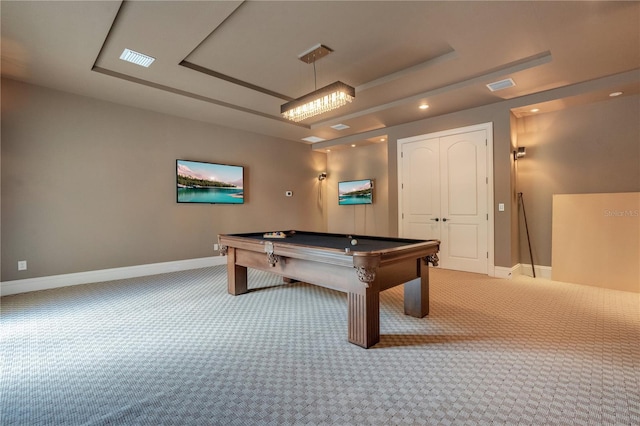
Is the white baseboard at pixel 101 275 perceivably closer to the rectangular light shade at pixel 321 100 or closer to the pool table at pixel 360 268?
the pool table at pixel 360 268

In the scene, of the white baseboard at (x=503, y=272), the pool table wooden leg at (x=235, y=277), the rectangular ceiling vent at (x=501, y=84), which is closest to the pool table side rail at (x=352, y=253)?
the pool table wooden leg at (x=235, y=277)

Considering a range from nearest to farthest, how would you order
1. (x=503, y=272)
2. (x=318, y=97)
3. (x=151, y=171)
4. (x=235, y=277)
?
(x=318, y=97) → (x=235, y=277) → (x=503, y=272) → (x=151, y=171)

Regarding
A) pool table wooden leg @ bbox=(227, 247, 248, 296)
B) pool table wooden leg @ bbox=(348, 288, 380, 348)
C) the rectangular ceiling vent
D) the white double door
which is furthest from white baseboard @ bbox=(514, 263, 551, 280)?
pool table wooden leg @ bbox=(227, 247, 248, 296)

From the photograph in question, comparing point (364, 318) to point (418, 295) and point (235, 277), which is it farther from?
point (235, 277)

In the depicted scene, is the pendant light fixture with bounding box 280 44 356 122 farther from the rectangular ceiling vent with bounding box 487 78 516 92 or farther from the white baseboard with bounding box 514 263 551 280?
the white baseboard with bounding box 514 263 551 280

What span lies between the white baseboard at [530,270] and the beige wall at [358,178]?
2417 millimetres

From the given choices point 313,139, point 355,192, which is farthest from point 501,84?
point 313,139

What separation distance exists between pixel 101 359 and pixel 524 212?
5797mm

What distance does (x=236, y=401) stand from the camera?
1.68m

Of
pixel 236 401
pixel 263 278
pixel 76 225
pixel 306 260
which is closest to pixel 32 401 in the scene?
pixel 236 401

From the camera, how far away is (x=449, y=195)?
17.3 ft

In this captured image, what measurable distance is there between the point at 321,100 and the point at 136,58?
7.31ft

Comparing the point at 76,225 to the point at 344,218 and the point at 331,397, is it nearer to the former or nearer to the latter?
the point at 331,397

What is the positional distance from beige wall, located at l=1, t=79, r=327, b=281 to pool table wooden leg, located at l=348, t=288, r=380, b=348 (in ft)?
13.5
